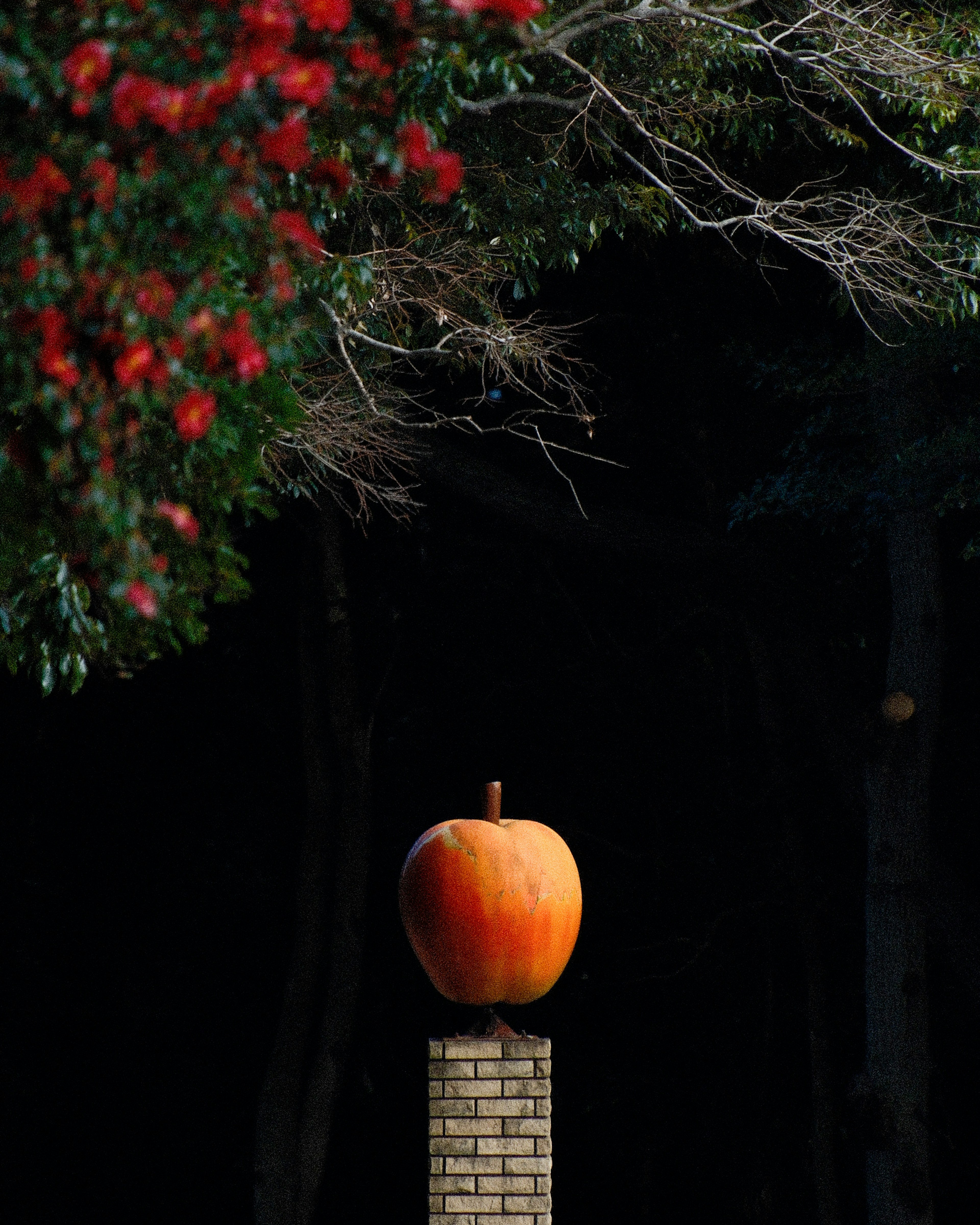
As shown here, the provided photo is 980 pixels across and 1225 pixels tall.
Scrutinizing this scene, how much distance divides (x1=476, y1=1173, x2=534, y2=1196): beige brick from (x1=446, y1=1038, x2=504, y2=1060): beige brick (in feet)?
1.20

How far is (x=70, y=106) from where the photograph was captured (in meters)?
2.67

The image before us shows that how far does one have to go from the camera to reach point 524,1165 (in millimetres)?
4469

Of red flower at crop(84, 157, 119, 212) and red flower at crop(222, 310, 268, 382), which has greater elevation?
red flower at crop(84, 157, 119, 212)

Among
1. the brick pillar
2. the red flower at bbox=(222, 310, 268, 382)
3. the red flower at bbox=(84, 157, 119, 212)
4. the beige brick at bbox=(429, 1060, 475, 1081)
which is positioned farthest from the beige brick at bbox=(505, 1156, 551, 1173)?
the red flower at bbox=(84, 157, 119, 212)

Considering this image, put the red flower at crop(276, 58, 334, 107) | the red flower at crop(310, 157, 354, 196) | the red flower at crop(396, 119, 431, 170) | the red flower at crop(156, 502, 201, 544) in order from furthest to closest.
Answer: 1. the red flower at crop(310, 157, 354, 196)
2. the red flower at crop(396, 119, 431, 170)
3. the red flower at crop(156, 502, 201, 544)
4. the red flower at crop(276, 58, 334, 107)

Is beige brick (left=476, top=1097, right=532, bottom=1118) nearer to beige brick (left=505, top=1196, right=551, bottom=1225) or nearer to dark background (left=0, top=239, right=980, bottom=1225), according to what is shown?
beige brick (left=505, top=1196, right=551, bottom=1225)

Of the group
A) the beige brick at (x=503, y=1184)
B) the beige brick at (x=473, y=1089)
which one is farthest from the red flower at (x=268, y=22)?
the beige brick at (x=503, y=1184)

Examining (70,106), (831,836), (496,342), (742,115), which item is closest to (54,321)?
(70,106)

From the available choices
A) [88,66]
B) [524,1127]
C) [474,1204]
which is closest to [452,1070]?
[524,1127]

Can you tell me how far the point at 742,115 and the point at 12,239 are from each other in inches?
199

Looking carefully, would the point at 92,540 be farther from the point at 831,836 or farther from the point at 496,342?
the point at 831,836

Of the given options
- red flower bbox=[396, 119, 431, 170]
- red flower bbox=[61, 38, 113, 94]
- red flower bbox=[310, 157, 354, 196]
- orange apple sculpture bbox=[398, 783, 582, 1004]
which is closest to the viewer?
red flower bbox=[61, 38, 113, 94]

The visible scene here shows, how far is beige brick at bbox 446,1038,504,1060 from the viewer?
4480 millimetres

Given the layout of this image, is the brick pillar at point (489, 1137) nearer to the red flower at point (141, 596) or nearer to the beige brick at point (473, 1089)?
the beige brick at point (473, 1089)
